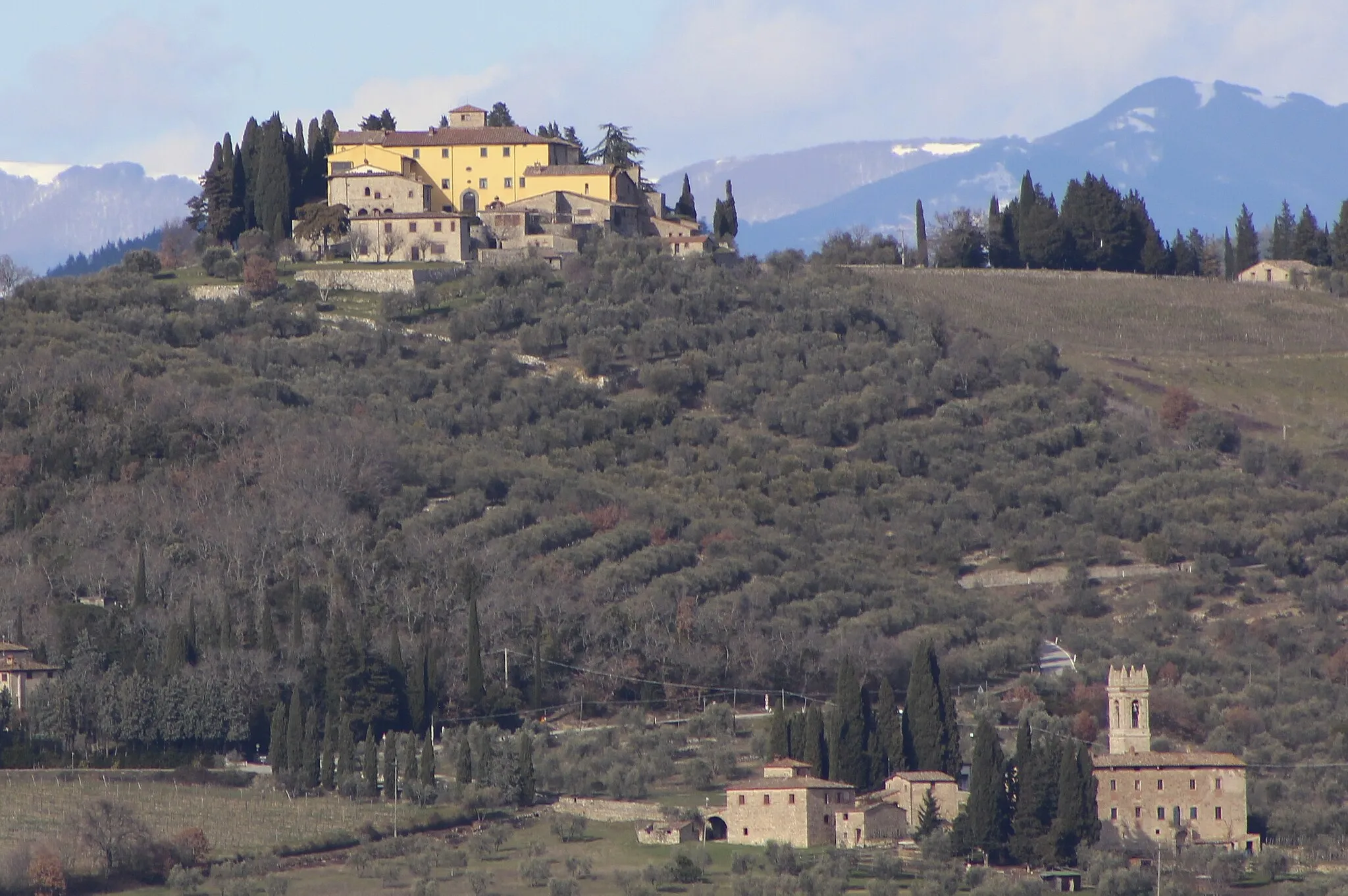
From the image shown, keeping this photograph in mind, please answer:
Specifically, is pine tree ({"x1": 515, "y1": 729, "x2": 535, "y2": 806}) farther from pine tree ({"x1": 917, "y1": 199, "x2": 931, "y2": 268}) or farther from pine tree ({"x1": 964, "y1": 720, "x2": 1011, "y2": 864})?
pine tree ({"x1": 917, "y1": 199, "x2": 931, "y2": 268})

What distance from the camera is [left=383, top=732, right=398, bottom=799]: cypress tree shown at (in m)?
51.4

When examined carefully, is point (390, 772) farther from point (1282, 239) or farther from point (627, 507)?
point (1282, 239)

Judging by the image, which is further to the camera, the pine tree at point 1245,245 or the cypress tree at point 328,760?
the pine tree at point 1245,245

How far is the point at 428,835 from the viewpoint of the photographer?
163 ft

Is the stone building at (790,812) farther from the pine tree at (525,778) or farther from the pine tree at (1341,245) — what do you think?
the pine tree at (1341,245)

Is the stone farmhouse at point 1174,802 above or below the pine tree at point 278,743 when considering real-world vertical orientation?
below

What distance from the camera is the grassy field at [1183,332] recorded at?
286ft

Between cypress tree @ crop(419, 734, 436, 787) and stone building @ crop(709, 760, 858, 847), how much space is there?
5.81 m

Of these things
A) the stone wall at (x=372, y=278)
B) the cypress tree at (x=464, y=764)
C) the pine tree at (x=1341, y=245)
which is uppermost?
the pine tree at (x=1341, y=245)

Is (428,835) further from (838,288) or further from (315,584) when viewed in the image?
(838,288)

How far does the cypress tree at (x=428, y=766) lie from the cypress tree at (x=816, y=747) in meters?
7.32

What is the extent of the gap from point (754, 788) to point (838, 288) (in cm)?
4395

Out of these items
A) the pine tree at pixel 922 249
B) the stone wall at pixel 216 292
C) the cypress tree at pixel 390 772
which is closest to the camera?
the cypress tree at pixel 390 772

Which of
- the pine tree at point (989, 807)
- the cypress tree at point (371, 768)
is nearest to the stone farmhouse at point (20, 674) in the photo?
the cypress tree at point (371, 768)
